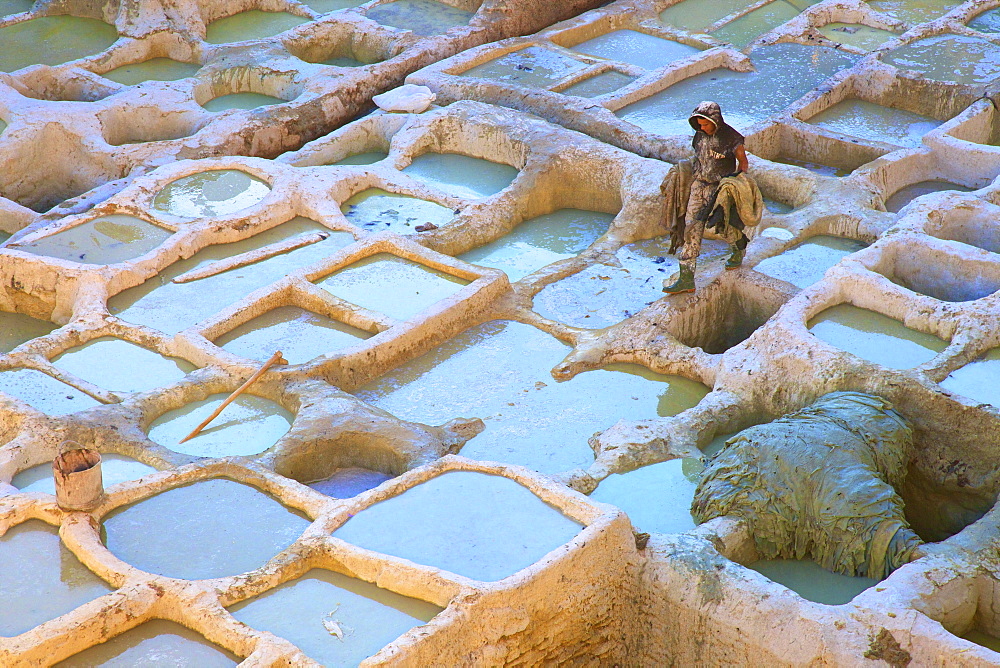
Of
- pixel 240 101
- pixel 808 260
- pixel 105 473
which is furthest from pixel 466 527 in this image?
pixel 240 101

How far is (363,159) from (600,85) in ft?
8.84

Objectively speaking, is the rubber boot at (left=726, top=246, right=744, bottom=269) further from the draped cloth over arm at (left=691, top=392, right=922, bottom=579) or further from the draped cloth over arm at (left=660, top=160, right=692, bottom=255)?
the draped cloth over arm at (left=691, top=392, right=922, bottom=579)

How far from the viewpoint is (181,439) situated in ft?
22.5

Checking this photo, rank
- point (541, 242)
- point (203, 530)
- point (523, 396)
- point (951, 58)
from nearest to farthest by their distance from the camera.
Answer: point (203, 530) → point (523, 396) → point (541, 242) → point (951, 58)

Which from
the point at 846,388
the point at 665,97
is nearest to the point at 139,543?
the point at 846,388

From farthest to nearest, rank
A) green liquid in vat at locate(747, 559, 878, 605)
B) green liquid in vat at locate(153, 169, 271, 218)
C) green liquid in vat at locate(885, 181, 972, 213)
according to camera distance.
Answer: green liquid in vat at locate(885, 181, 972, 213)
green liquid in vat at locate(153, 169, 271, 218)
green liquid in vat at locate(747, 559, 878, 605)

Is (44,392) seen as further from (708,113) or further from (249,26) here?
(249,26)

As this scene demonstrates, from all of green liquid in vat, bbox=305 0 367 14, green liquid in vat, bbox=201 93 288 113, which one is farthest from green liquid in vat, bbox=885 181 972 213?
green liquid in vat, bbox=305 0 367 14

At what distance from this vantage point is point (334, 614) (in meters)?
5.22

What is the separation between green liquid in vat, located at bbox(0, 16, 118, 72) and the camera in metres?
12.2

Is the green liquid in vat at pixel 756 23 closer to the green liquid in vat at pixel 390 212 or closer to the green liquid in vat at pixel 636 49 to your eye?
the green liquid in vat at pixel 636 49

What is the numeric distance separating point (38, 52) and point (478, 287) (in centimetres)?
723

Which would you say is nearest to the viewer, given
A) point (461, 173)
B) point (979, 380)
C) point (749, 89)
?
point (979, 380)

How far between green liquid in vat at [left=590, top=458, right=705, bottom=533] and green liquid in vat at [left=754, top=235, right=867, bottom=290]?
231 centimetres
